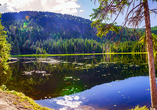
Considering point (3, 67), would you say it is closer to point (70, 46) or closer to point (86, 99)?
point (86, 99)

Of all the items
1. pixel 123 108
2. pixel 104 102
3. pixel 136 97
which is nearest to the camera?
pixel 123 108

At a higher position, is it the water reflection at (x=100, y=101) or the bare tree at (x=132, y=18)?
the bare tree at (x=132, y=18)

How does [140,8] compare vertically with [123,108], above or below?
above

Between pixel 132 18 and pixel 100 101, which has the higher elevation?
pixel 132 18

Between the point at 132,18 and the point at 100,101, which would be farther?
the point at 100,101

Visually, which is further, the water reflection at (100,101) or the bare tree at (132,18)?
the water reflection at (100,101)

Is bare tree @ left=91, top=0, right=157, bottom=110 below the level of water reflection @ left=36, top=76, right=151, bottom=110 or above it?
above

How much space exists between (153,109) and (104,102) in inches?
185

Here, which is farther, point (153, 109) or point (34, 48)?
point (34, 48)

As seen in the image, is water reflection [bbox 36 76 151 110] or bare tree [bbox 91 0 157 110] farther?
water reflection [bbox 36 76 151 110]

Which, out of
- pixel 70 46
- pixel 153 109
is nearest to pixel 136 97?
pixel 153 109

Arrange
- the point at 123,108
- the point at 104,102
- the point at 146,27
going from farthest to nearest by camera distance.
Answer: the point at 104,102 → the point at 123,108 → the point at 146,27

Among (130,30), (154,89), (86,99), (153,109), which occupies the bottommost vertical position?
(86,99)

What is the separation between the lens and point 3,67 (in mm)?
21797
